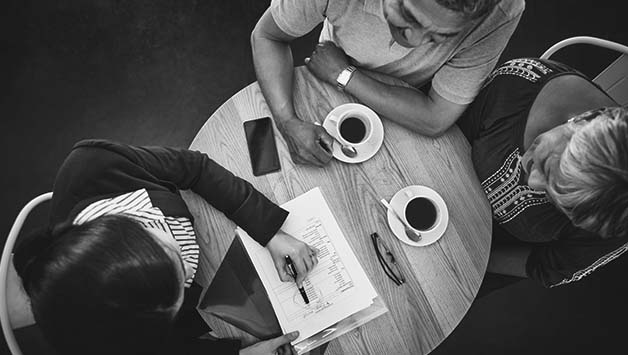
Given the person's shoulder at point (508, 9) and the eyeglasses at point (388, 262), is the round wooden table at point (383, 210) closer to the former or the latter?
the eyeglasses at point (388, 262)

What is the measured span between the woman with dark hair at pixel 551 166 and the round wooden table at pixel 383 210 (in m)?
0.09

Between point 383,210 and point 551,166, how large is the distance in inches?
16.4

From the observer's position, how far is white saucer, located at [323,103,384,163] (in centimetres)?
119

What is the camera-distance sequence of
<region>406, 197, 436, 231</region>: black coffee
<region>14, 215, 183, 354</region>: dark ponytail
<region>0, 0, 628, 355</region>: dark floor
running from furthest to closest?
<region>0, 0, 628, 355</region>: dark floor, <region>406, 197, 436, 231</region>: black coffee, <region>14, 215, 183, 354</region>: dark ponytail

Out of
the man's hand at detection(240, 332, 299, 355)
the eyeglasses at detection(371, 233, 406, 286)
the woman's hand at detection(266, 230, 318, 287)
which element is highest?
the woman's hand at detection(266, 230, 318, 287)

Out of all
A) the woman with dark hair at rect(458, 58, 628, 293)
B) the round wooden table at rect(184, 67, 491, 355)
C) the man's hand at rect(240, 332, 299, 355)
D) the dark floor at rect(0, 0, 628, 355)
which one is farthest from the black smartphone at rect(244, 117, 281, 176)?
the dark floor at rect(0, 0, 628, 355)

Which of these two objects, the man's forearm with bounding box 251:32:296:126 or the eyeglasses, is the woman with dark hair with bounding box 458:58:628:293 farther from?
the man's forearm with bounding box 251:32:296:126

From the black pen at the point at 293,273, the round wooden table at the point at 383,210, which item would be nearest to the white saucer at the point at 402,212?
the round wooden table at the point at 383,210

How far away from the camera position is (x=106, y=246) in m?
0.82

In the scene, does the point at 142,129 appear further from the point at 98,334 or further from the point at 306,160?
the point at 98,334

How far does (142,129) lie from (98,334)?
4.81 ft

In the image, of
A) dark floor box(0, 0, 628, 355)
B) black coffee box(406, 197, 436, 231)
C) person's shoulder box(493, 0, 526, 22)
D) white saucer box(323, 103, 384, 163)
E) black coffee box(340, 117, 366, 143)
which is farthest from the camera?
dark floor box(0, 0, 628, 355)

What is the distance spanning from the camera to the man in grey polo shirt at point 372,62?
41.9 inches

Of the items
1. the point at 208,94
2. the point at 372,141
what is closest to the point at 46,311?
the point at 372,141
